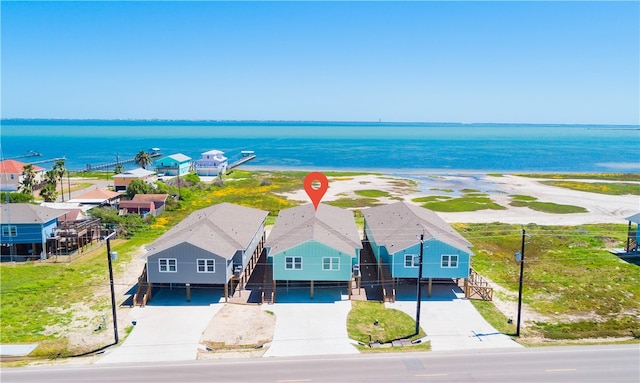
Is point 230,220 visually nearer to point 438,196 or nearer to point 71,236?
point 71,236

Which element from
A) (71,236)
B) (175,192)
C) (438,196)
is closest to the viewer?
(71,236)

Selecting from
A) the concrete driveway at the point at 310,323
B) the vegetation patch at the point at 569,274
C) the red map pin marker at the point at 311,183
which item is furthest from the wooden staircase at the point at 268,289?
the vegetation patch at the point at 569,274

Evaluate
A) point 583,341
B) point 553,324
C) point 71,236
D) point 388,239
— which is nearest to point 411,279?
point 388,239

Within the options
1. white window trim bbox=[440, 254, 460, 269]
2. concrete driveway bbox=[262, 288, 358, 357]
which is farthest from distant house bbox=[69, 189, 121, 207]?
white window trim bbox=[440, 254, 460, 269]

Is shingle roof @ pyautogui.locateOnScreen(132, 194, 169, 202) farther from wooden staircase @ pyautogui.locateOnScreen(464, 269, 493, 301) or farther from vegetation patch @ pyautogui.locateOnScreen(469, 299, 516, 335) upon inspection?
vegetation patch @ pyautogui.locateOnScreen(469, 299, 516, 335)

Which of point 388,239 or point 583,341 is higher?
point 388,239

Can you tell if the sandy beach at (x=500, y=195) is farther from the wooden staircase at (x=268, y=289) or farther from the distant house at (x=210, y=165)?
the wooden staircase at (x=268, y=289)

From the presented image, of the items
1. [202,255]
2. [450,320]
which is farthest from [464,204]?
[202,255]
